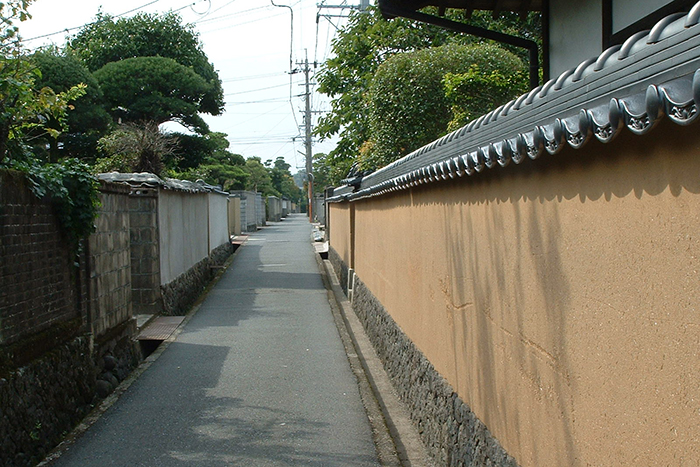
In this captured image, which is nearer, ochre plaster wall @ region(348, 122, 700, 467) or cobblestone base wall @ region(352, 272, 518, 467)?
ochre plaster wall @ region(348, 122, 700, 467)

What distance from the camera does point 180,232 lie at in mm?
16578

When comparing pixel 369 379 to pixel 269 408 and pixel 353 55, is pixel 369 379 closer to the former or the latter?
pixel 269 408

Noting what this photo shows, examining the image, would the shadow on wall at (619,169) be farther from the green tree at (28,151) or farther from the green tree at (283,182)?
the green tree at (283,182)

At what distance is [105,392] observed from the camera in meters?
8.54

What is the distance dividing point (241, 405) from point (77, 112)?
23137mm

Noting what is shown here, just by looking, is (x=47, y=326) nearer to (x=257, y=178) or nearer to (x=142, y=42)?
(x=142, y=42)

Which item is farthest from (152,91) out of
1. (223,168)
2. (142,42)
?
(223,168)

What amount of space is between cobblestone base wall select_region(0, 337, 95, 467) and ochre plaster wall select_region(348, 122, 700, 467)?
11.2 feet

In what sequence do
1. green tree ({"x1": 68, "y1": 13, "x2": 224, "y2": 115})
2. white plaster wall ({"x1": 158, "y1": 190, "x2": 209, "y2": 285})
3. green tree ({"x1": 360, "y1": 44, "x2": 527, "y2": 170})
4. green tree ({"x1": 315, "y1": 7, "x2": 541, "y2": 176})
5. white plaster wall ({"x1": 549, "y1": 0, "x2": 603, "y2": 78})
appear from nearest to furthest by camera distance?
white plaster wall ({"x1": 549, "y1": 0, "x2": 603, "y2": 78}), white plaster wall ({"x1": 158, "y1": 190, "x2": 209, "y2": 285}), green tree ({"x1": 360, "y1": 44, "x2": 527, "y2": 170}), green tree ({"x1": 315, "y1": 7, "x2": 541, "y2": 176}), green tree ({"x1": 68, "y1": 13, "x2": 224, "y2": 115})

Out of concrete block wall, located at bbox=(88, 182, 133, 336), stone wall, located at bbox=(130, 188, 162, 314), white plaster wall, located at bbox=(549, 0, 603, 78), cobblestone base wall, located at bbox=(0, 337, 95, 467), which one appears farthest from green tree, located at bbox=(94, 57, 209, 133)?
white plaster wall, located at bbox=(549, 0, 603, 78)

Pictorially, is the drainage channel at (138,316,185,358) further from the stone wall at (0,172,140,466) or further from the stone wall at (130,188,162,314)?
the stone wall at (0,172,140,466)

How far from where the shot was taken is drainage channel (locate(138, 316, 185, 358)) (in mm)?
11656

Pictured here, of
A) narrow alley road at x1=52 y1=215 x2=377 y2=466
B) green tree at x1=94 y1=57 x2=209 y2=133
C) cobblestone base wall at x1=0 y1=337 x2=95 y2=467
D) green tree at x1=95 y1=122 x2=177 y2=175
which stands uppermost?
green tree at x1=94 y1=57 x2=209 y2=133

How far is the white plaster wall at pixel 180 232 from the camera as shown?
14.2m
